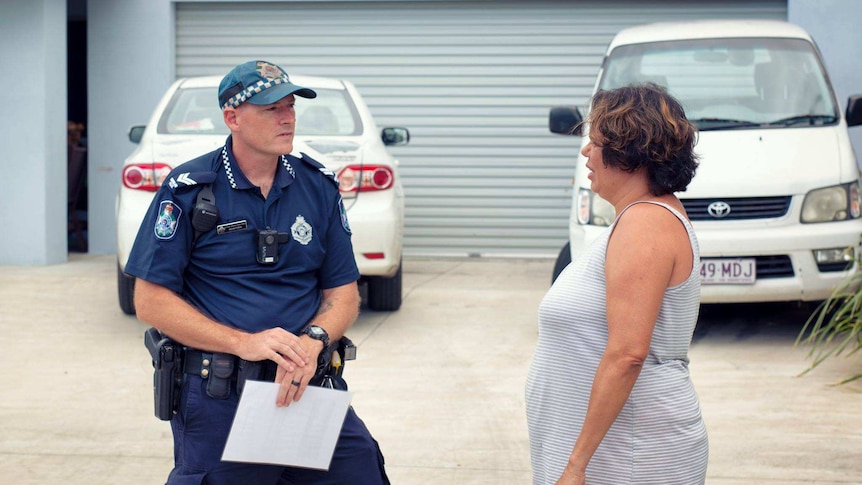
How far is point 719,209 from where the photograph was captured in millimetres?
6668

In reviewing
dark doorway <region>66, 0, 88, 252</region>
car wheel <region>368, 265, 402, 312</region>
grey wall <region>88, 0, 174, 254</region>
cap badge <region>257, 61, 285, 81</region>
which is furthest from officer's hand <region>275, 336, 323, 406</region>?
dark doorway <region>66, 0, 88, 252</region>

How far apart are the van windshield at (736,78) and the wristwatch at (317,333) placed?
482 centimetres

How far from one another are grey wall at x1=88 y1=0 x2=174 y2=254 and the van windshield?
571 cm

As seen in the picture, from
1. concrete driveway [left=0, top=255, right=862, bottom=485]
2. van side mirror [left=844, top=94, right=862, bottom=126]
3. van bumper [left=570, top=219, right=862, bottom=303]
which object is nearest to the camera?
concrete driveway [left=0, top=255, right=862, bottom=485]

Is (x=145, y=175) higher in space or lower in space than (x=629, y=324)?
lower

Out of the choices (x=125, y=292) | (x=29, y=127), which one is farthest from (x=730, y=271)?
(x=29, y=127)

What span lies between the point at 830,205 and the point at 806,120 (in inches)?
30.8

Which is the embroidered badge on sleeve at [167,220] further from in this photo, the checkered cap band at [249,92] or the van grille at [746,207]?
the van grille at [746,207]

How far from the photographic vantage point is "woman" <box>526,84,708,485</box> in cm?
240

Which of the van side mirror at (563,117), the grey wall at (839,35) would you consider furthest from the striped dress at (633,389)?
the grey wall at (839,35)

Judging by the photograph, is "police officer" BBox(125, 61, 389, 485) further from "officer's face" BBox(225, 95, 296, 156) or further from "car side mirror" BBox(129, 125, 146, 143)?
"car side mirror" BBox(129, 125, 146, 143)

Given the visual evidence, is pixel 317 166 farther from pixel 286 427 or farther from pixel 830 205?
pixel 830 205

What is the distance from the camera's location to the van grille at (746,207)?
22.0 ft

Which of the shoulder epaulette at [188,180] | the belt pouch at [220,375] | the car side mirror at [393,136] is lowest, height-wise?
the car side mirror at [393,136]
